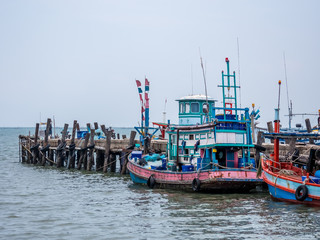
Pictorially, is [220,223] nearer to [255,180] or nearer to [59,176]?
[255,180]

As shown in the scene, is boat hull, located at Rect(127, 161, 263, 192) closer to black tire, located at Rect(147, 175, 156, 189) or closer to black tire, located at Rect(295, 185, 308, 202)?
black tire, located at Rect(147, 175, 156, 189)

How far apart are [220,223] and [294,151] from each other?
11.0m

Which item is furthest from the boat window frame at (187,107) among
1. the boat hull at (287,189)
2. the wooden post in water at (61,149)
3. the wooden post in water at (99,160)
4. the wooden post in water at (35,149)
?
the wooden post in water at (35,149)

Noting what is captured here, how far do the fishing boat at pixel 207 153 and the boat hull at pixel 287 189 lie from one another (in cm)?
149

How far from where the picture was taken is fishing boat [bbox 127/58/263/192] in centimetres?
2664

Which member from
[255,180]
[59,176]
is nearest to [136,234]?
[255,180]

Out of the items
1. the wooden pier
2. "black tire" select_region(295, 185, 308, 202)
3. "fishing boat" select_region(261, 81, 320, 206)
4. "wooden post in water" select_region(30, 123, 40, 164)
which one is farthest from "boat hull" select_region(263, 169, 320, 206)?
"wooden post in water" select_region(30, 123, 40, 164)

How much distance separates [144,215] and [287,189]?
263 inches

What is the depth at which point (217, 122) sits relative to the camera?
27.5 m

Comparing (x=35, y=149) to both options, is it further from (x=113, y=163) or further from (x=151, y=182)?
(x=151, y=182)

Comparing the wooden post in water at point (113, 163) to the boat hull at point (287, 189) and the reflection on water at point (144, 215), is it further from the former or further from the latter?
the boat hull at point (287, 189)

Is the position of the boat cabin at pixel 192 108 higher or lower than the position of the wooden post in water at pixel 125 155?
higher

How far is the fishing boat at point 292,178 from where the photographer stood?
22.4 meters

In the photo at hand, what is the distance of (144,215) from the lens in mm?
22109
